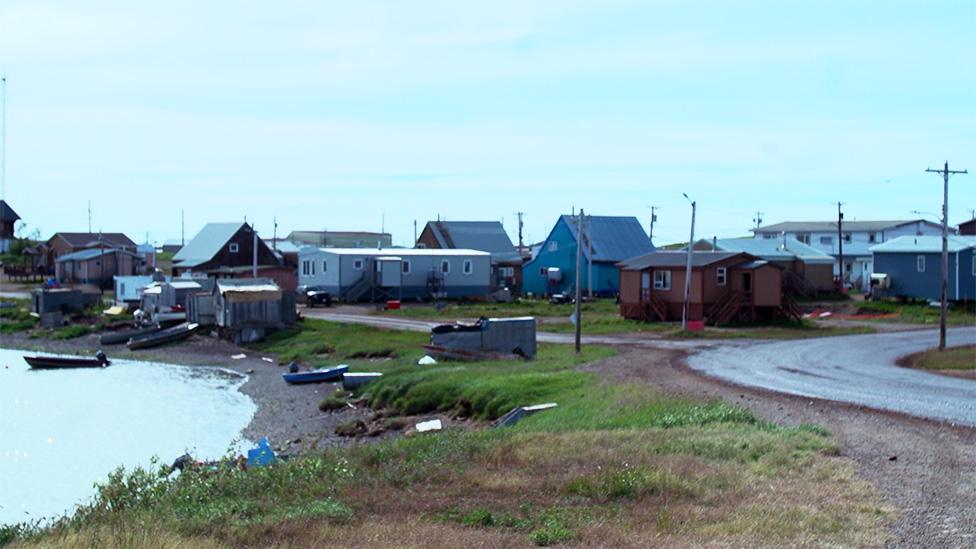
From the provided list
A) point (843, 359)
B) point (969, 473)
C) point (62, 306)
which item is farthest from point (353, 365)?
point (62, 306)

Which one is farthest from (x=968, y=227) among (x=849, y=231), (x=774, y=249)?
(x=774, y=249)

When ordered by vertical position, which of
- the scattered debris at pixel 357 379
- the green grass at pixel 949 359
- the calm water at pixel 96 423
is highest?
the green grass at pixel 949 359

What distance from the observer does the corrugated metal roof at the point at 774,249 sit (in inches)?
2751

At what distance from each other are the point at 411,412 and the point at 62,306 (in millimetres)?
44519

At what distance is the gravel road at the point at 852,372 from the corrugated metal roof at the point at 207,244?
55595 millimetres

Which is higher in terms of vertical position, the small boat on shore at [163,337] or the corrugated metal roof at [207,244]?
the corrugated metal roof at [207,244]

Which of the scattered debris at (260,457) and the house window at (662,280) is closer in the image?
the scattered debris at (260,457)

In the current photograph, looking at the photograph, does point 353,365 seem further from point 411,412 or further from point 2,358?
point 2,358

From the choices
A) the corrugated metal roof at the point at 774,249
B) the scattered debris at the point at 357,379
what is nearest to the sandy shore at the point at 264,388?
the scattered debris at the point at 357,379

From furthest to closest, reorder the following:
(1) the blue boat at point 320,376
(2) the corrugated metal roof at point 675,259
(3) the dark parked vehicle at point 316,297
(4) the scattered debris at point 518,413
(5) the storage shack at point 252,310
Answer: (3) the dark parked vehicle at point 316,297
(5) the storage shack at point 252,310
(2) the corrugated metal roof at point 675,259
(1) the blue boat at point 320,376
(4) the scattered debris at point 518,413

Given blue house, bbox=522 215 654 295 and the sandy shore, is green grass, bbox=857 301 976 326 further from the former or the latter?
the sandy shore

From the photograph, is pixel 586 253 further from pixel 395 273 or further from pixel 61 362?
pixel 61 362

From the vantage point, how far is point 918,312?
179ft

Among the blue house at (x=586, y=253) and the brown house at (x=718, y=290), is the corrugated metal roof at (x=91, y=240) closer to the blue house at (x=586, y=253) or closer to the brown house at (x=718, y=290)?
the blue house at (x=586, y=253)
